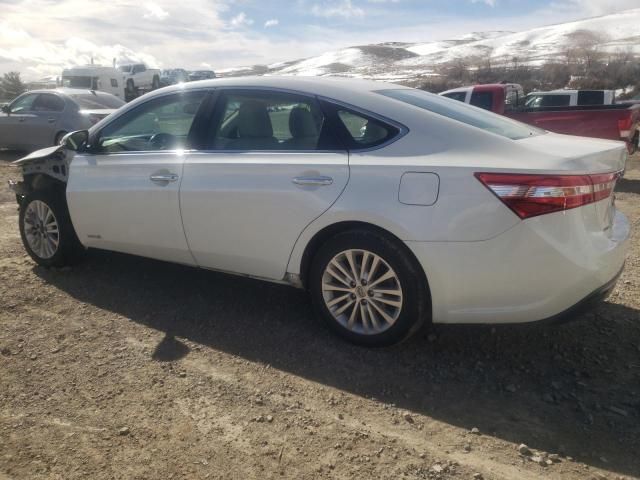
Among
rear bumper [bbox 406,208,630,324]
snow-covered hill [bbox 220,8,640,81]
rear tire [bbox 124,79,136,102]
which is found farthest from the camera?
snow-covered hill [bbox 220,8,640,81]

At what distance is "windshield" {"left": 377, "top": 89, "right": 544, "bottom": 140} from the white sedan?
0.8 inches

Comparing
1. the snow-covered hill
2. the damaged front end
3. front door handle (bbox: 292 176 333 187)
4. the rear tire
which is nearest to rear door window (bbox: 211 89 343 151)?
front door handle (bbox: 292 176 333 187)

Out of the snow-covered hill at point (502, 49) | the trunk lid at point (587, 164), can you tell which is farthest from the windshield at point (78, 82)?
the snow-covered hill at point (502, 49)

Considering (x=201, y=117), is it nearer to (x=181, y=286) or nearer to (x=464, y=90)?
(x=181, y=286)

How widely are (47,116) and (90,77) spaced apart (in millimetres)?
19716

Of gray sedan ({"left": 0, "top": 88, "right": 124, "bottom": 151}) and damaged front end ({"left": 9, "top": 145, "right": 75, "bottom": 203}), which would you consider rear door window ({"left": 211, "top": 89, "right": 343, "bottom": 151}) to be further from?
gray sedan ({"left": 0, "top": 88, "right": 124, "bottom": 151})

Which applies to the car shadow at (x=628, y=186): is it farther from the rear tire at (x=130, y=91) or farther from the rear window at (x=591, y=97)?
the rear tire at (x=130, y=91)

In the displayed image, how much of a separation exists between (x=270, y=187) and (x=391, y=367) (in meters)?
1.30

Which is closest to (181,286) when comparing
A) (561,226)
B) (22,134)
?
(561,226)

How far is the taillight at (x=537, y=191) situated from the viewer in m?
2.73

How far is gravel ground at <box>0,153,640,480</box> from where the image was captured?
2.43m

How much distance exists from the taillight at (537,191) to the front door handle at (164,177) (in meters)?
2.09

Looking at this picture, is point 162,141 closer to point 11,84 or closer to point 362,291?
point 362,291

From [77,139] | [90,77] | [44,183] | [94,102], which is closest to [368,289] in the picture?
[77,139]
